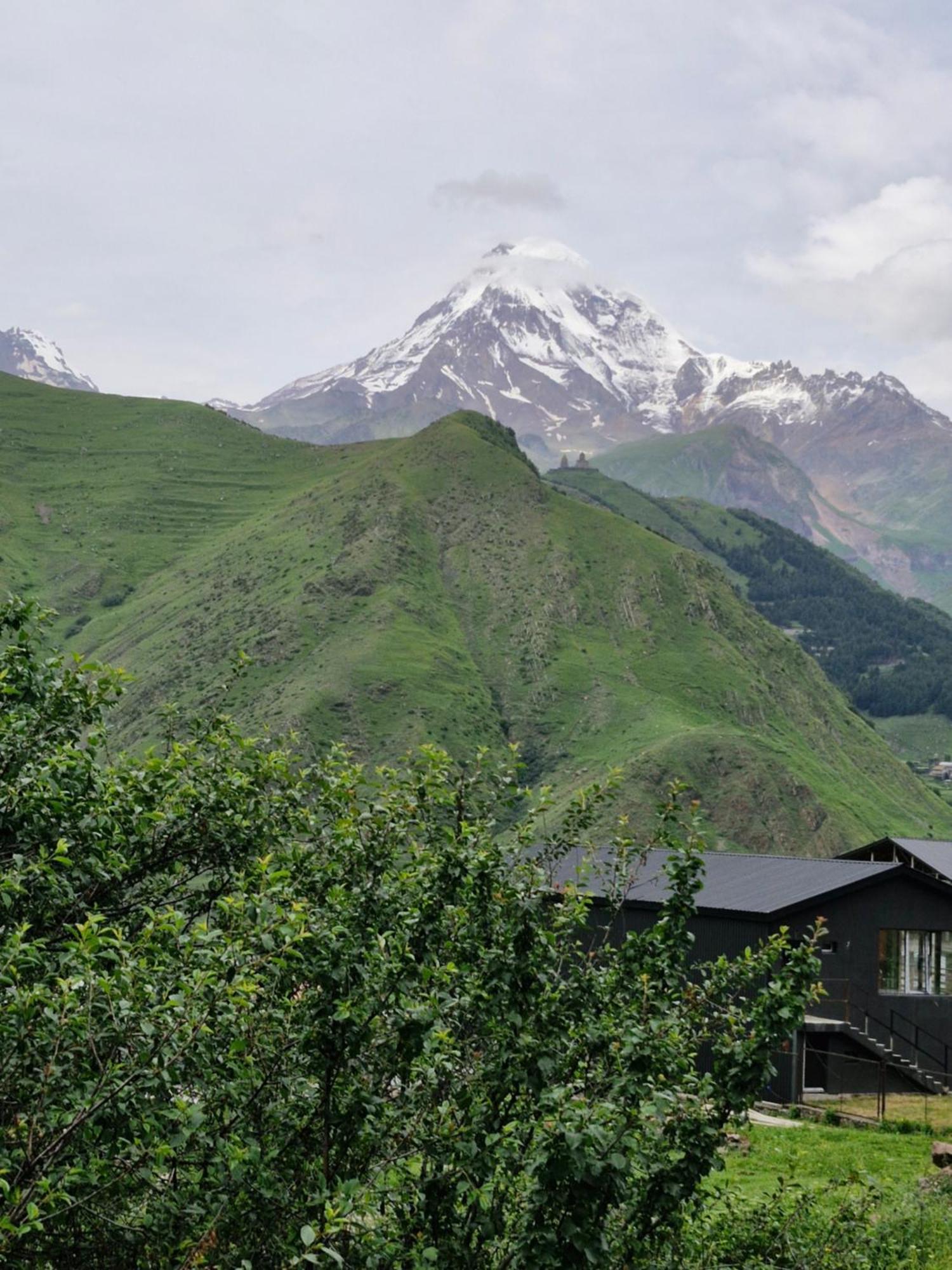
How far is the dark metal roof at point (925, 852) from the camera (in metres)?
48.0

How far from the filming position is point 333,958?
985 cm

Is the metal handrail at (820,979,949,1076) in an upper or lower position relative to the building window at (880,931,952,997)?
lower

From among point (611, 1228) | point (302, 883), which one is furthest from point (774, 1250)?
point (302, 883)

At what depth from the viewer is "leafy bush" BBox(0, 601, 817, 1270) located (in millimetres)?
8938

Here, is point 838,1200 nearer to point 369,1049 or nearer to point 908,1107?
point 369,1049

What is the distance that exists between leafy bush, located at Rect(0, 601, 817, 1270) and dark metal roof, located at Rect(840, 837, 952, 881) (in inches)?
1532

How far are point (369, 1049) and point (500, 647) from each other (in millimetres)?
154057

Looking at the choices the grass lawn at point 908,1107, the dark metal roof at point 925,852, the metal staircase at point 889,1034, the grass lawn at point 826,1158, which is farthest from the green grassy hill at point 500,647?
the grass lawn at point 826,1158

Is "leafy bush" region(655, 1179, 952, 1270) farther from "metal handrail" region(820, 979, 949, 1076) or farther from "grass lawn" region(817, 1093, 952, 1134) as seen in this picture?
"metal handrail" region(820, 979, 949, 1076)

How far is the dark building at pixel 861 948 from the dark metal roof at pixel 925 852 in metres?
1.92

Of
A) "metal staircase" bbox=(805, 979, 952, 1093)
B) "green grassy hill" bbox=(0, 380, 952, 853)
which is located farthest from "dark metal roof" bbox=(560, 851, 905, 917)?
"green grassy hill" bbox=(0, 380, 952, 853)

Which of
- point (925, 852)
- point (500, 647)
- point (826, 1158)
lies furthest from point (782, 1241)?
point (500, 647)

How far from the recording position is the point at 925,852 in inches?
1975

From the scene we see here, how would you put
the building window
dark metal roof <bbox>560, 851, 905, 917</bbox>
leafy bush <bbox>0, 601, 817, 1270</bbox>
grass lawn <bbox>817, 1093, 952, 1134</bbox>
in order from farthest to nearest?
the building window, dark metal roof <bbox>560, 851, 905, 917</bbox>, grass lawn <bbox>817, 1093, 952, 1134</bbox>, leafy bush <bbox>0, 601, 817, 1270</bbox>
